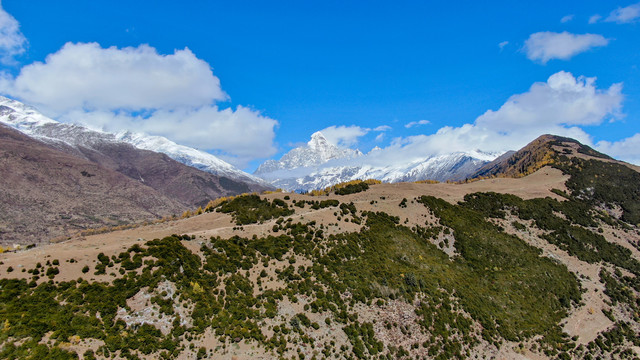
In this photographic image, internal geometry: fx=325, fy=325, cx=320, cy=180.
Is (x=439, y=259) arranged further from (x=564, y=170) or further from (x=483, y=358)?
(x=564, y=170)

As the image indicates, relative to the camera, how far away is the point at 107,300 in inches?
1147

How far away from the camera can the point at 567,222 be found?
82.1 m

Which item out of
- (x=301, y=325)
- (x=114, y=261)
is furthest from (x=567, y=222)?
(x=114, y=261)

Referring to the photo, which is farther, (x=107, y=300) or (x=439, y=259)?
(x=439, y=259)

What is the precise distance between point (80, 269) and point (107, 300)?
530 cm

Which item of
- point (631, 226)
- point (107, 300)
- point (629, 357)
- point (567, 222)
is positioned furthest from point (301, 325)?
point (631, 226)

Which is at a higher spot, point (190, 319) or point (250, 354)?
point (190, 319)

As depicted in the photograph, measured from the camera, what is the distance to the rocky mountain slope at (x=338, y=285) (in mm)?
28719

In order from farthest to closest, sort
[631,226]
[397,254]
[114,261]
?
[631,226] < [397,254] < [114,261]

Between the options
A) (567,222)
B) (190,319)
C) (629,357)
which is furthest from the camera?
(567,222)

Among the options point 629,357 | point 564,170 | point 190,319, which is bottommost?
point 629,357

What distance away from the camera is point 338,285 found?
41.5 m

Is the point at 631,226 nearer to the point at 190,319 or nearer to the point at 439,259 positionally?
the point at 439,259

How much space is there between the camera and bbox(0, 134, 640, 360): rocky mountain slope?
1131 inches
